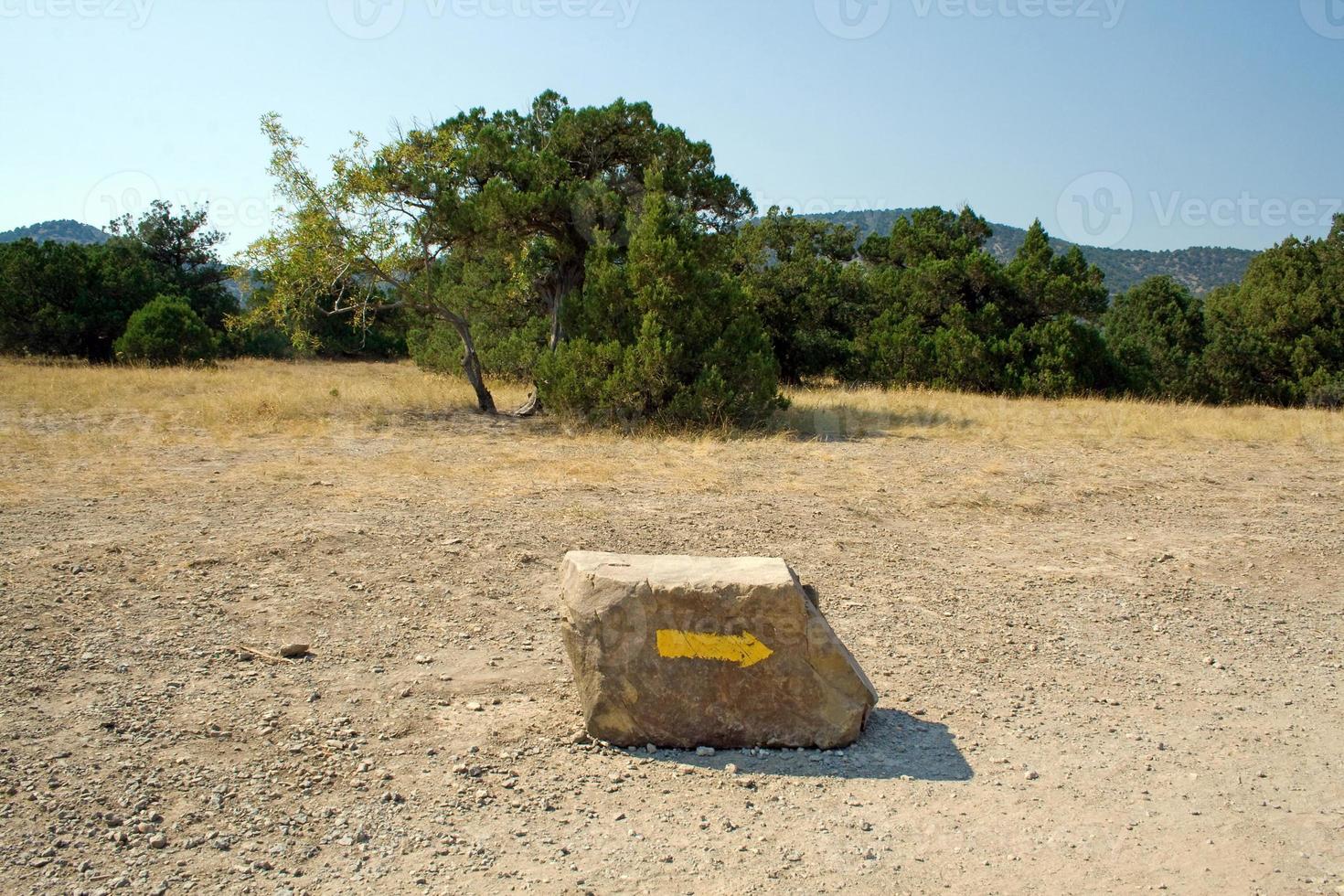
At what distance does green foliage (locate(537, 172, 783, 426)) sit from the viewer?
13.7m

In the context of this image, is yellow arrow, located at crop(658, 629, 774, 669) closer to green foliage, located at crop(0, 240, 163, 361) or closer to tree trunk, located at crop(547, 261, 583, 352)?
tree trunk, located at crop(547, 261, 583, 352)

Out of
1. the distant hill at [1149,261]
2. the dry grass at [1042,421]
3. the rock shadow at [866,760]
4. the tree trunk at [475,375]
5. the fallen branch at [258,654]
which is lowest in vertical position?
the rock shadow at [866,760]

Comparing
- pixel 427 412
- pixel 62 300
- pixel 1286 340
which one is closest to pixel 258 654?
pixel 427 412

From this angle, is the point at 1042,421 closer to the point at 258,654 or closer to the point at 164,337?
the point at 258,654

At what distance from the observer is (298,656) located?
4.79 metres

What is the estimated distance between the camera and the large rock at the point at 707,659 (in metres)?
3.88

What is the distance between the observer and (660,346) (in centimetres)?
1366

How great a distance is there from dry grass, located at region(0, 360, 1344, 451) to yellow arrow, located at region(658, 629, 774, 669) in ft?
28.6

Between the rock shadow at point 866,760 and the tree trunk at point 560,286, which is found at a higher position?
the tree trunk at point 560,286

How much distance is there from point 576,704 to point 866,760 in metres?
1.32

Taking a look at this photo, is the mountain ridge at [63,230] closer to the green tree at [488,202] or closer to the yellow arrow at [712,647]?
the green tree at [488,202]

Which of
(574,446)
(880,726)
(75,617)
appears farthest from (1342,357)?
(75,617)

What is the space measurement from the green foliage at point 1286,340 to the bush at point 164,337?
26.2 metres

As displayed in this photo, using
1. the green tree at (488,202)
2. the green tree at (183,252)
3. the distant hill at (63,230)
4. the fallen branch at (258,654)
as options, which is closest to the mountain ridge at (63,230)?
the distant hill at (63,230)
